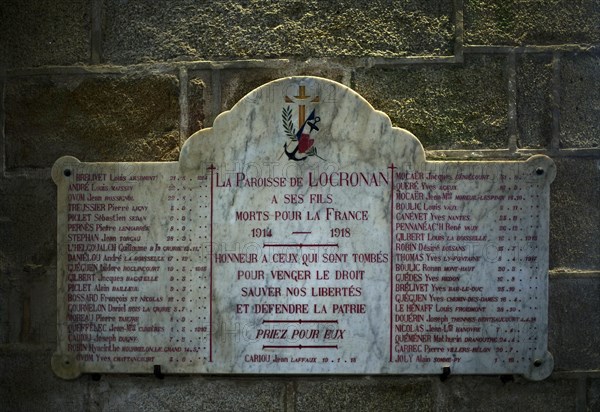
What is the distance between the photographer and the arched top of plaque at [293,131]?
3.14 m

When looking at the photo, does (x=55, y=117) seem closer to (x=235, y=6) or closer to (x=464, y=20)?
(x=235, y=6)

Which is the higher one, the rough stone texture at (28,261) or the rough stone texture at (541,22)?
the rough stone texture at (541,22)

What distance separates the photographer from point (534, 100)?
3225 millimetres

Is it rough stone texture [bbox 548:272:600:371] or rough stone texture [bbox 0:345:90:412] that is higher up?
rough stone texture [bbox 548:272:600:371]

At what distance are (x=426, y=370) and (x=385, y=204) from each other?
0.74 m

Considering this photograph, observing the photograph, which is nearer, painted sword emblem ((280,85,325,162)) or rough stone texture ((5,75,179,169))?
painted sword emblem ((280,85,325,162))

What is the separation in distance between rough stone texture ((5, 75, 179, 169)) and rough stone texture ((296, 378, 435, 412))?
1.23m

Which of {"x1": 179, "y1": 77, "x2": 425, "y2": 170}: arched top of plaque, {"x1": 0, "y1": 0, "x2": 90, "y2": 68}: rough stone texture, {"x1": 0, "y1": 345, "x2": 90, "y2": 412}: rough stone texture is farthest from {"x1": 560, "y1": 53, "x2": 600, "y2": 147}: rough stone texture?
{"x1": 0, "y1": 345, "x2": 90, "y2": 412}: rough stone texture

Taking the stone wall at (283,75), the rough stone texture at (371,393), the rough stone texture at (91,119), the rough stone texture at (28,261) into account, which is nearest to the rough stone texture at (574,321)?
the stone wall at (283,75)

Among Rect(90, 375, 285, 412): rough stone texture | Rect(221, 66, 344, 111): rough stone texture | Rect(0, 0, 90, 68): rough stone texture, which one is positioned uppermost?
Rect(0, 0, 90, 68): rough stone texture

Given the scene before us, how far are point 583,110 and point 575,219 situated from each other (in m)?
0.49

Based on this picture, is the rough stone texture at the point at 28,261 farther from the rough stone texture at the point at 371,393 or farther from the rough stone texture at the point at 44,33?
the rough stone texture at the point at 371,393

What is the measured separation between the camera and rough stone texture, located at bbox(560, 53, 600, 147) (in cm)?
321

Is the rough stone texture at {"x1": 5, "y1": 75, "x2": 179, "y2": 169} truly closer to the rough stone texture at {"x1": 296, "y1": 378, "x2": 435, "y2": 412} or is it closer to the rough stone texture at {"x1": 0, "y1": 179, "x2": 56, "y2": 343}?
the rough stone texture at {"x1": 0, "y1": 179, "x2": 56, "y2": 343}
